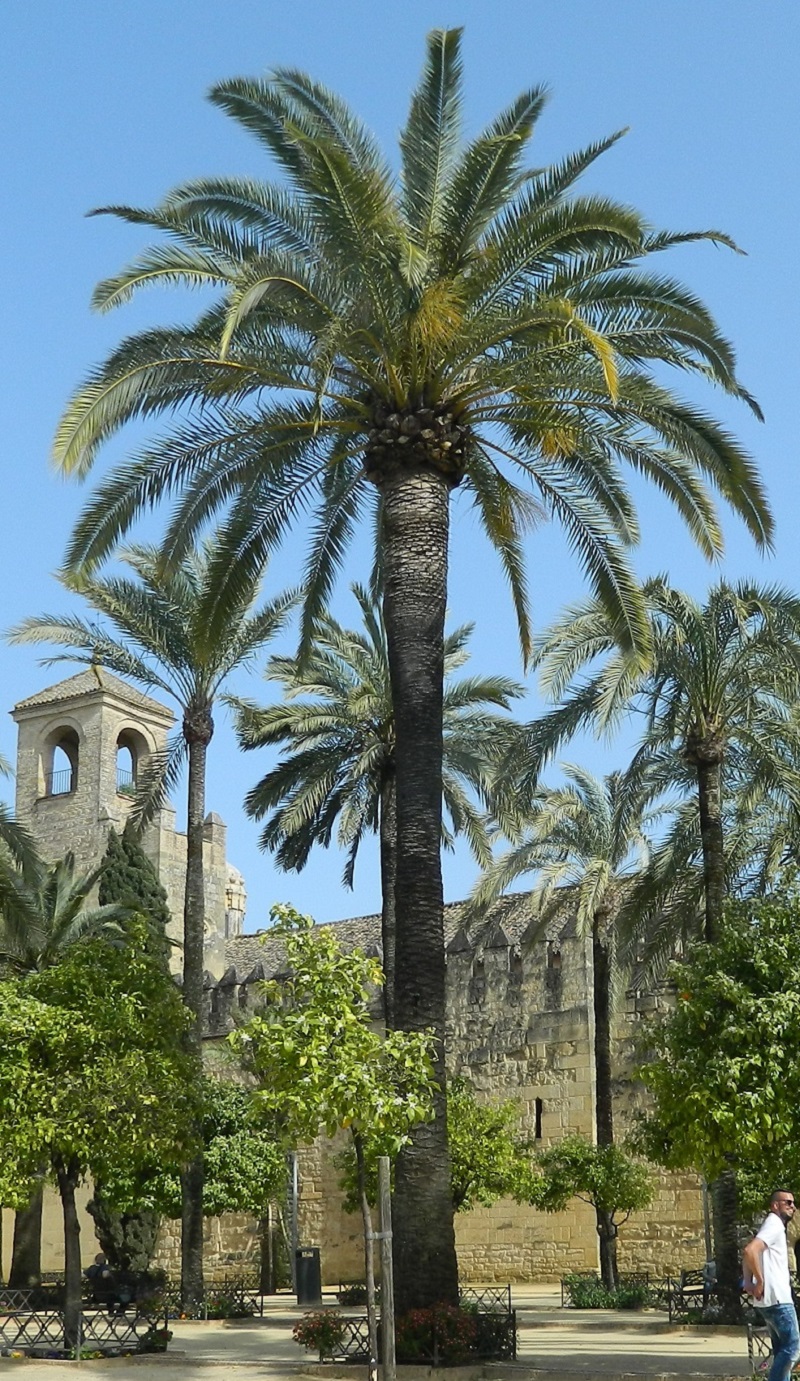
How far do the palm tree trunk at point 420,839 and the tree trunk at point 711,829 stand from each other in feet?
19.0

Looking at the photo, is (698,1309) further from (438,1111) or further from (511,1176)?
(438,1111)

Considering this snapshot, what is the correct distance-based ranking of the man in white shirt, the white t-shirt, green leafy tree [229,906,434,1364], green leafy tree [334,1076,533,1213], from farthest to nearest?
green leafy tree [334,1076,533,1213] < green leafy tree [229,906,434,1364] < the white t-shirt < the man in white shirt

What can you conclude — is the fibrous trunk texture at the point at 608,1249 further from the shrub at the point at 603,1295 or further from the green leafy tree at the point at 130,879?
the green leafy tree at the point at 130,879

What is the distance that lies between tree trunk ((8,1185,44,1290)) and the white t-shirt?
19.9m

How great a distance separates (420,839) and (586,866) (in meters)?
12.1

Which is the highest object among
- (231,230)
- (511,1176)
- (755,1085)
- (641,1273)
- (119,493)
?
(231,230)

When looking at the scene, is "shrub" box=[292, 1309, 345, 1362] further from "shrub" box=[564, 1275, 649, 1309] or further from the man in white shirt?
"shrub" box=[564, 1275, 649, 1309]

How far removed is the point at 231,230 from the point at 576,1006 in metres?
19.9

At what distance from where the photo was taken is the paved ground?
13.0 m

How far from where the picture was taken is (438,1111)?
1323 centimetres

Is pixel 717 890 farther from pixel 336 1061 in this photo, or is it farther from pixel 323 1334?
pixel 336 1061

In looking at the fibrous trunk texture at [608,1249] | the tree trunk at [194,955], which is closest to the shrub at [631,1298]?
the fibrous trunk texture at [608,1249]

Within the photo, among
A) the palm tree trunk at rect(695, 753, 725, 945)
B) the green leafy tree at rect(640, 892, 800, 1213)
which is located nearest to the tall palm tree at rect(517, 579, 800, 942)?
the palm tree trunk at rect(695, 753, 725, 945)

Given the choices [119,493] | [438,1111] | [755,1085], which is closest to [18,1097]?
[438,1111]
